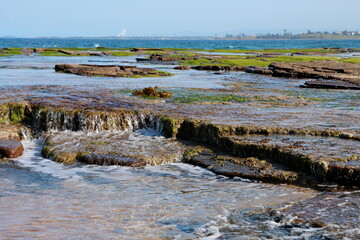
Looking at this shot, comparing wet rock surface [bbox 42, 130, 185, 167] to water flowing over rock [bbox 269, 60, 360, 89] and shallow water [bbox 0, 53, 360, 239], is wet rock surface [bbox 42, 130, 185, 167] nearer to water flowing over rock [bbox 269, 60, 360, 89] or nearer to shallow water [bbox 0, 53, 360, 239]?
shallow water [bbox 0, 53, 360, 239]

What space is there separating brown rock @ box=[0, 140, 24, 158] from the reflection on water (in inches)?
26.5

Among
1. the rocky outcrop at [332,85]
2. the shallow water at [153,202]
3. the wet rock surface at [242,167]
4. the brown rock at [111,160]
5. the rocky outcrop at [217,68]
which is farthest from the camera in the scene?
the rocky outcrop at [217,68]

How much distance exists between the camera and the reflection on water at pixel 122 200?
28.4ft

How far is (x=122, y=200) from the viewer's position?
10.5m

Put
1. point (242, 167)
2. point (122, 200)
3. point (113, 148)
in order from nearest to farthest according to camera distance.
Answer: point (122, 200), point (242, 167), point (113, 148)

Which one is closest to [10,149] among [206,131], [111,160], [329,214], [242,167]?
[111,160]

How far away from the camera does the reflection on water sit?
28.4 feet

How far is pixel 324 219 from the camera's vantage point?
9.06 metres

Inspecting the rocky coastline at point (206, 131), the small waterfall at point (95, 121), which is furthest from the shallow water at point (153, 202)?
the small waterfall at point (95, 121)

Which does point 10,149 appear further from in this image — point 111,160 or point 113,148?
point 111,160

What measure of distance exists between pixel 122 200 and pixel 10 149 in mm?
5690

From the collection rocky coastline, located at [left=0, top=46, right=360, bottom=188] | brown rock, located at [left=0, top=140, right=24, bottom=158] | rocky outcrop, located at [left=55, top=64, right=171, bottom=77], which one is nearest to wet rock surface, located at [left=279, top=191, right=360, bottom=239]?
rocky coastline, located at [left=0, top=46, right=360, bottom=188]

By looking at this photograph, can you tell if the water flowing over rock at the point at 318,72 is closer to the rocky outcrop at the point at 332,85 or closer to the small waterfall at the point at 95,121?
the rocky outcrop at the point at 332,85

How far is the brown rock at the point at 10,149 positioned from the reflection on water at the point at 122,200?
0.67 metres
